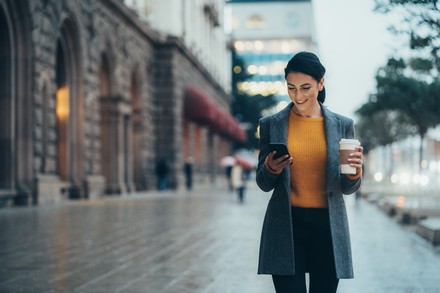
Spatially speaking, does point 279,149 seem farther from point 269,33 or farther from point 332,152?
point 269,33

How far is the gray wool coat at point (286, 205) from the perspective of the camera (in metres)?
3.57

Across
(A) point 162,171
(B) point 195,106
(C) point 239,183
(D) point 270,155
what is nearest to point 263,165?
(D) point 270,155

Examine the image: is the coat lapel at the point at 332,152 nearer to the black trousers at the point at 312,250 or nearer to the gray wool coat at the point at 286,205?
the gray wool coat at the point at 286,205

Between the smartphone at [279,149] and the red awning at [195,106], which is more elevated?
the red awning at [195,106]

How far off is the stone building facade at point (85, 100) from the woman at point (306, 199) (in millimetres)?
14996

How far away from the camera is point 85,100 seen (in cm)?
2381

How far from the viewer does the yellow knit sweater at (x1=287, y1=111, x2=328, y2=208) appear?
142 inches

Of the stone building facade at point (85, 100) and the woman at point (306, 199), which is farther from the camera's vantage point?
the stone building facade at point (85, 100)

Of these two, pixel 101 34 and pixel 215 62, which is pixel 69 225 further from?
pixel 215 62

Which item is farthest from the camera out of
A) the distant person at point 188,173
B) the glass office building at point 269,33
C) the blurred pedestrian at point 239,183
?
the glass office building at point 269,33

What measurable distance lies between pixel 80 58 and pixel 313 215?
67.0ft

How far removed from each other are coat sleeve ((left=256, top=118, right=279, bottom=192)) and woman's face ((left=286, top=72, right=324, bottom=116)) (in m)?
0.18

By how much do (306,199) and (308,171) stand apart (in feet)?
0.42

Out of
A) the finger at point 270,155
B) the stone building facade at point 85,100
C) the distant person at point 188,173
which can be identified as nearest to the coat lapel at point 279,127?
the finger at point 270,155
